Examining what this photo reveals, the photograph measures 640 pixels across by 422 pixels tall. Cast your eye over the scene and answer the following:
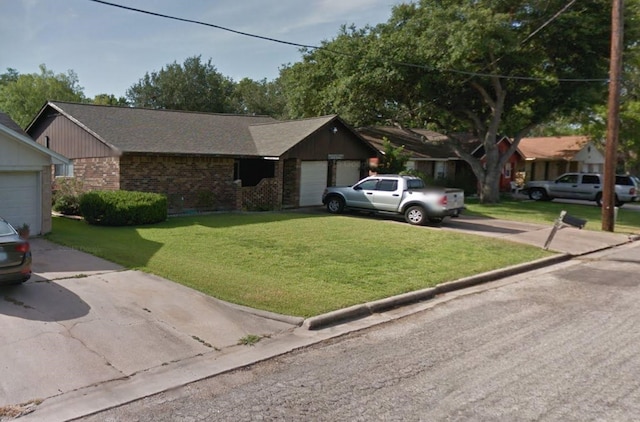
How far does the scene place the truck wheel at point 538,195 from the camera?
31.2 metres

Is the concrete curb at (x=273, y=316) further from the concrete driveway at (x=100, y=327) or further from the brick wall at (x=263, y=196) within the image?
the brick wall at (x=263, y=196)

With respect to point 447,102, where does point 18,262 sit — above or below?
below

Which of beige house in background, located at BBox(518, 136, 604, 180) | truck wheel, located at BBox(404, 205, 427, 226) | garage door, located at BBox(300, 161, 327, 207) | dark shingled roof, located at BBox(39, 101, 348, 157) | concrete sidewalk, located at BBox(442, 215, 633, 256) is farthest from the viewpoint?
beige house in background, located at BBox(518, 136, 604, 180)

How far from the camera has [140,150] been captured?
17078mm

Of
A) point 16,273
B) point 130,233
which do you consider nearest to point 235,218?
point 130,233

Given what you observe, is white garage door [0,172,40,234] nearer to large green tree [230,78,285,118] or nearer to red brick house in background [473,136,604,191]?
red brick house in background [473,136,604,191]

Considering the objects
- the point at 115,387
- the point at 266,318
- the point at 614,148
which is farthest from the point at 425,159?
the point at 115,387

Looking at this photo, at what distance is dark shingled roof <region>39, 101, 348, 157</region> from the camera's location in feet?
59.3

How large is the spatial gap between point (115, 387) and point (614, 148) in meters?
18.1

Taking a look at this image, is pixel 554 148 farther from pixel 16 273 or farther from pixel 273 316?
pixel 16 273

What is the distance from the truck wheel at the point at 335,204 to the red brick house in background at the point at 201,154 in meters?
1.96

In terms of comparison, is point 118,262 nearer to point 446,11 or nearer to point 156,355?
point 156,355

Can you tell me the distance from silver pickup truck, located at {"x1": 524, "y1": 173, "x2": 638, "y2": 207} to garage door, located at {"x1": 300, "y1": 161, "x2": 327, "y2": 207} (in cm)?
1603

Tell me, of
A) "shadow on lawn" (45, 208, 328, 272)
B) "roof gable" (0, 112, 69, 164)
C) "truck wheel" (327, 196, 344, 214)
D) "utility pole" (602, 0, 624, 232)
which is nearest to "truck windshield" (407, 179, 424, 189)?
"truck wheel" (327, 196, 344, 214)
